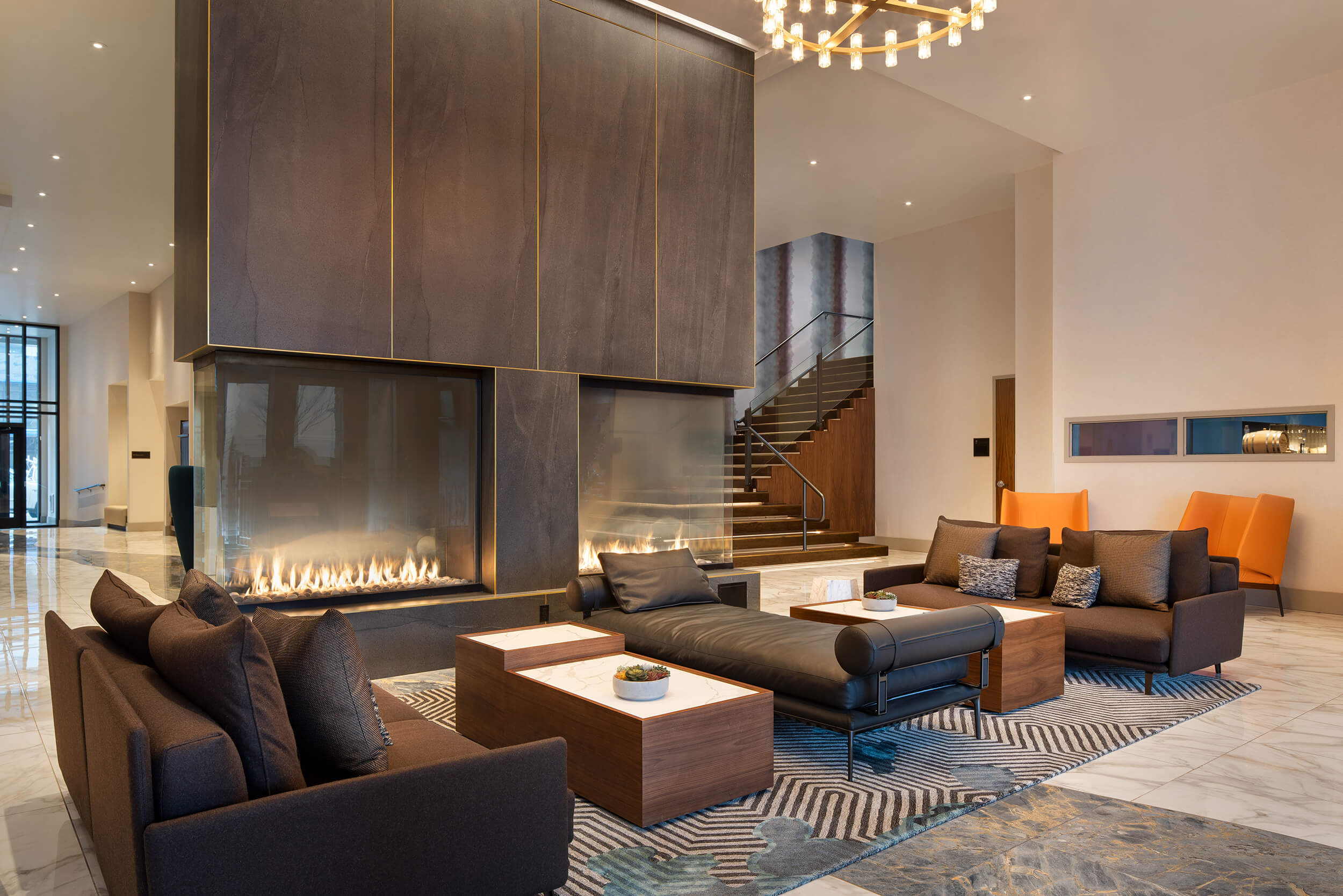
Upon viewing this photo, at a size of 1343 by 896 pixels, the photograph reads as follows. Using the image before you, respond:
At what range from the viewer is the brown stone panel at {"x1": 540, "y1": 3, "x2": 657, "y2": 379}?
5625mm

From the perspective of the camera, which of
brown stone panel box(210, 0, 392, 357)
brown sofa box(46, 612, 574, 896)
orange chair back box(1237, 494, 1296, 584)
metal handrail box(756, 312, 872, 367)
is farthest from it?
metal handrail box(756, 312, 872, 367)

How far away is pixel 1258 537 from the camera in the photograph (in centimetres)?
689

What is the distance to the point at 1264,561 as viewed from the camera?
684cm

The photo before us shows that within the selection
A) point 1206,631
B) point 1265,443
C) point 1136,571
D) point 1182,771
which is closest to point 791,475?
point 1265,443

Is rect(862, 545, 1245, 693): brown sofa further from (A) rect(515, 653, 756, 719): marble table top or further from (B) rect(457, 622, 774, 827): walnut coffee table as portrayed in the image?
(B) rect(457, 622, 774, 827): walnut coffee table

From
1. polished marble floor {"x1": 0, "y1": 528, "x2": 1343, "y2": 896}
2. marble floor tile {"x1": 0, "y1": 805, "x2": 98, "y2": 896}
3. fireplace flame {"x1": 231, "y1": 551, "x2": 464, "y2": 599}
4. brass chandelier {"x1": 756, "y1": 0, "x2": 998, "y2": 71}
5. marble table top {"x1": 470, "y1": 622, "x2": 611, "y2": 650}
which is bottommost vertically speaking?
polished marble floor {"x1": 0, "y1": 528, "x2": 1343, "y2": 896}

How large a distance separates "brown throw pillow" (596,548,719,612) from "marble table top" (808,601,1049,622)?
67cm

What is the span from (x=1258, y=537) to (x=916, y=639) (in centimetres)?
525

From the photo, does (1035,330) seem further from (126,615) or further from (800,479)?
(126,615)

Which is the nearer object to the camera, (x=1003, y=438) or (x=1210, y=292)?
(x=1210, y=292)

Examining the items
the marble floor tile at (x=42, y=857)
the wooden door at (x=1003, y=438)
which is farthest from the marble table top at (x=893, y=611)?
the wooden door at (x=1003, y=438)

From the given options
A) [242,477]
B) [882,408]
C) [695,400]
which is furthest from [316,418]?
[882,408]

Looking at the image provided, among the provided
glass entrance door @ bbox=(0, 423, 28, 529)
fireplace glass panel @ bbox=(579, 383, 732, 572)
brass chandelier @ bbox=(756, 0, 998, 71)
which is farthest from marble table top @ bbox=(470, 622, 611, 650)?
glass entrance door @ bbox=(0, 423, 28, 529)

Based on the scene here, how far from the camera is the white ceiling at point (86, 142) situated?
6.12 metres
